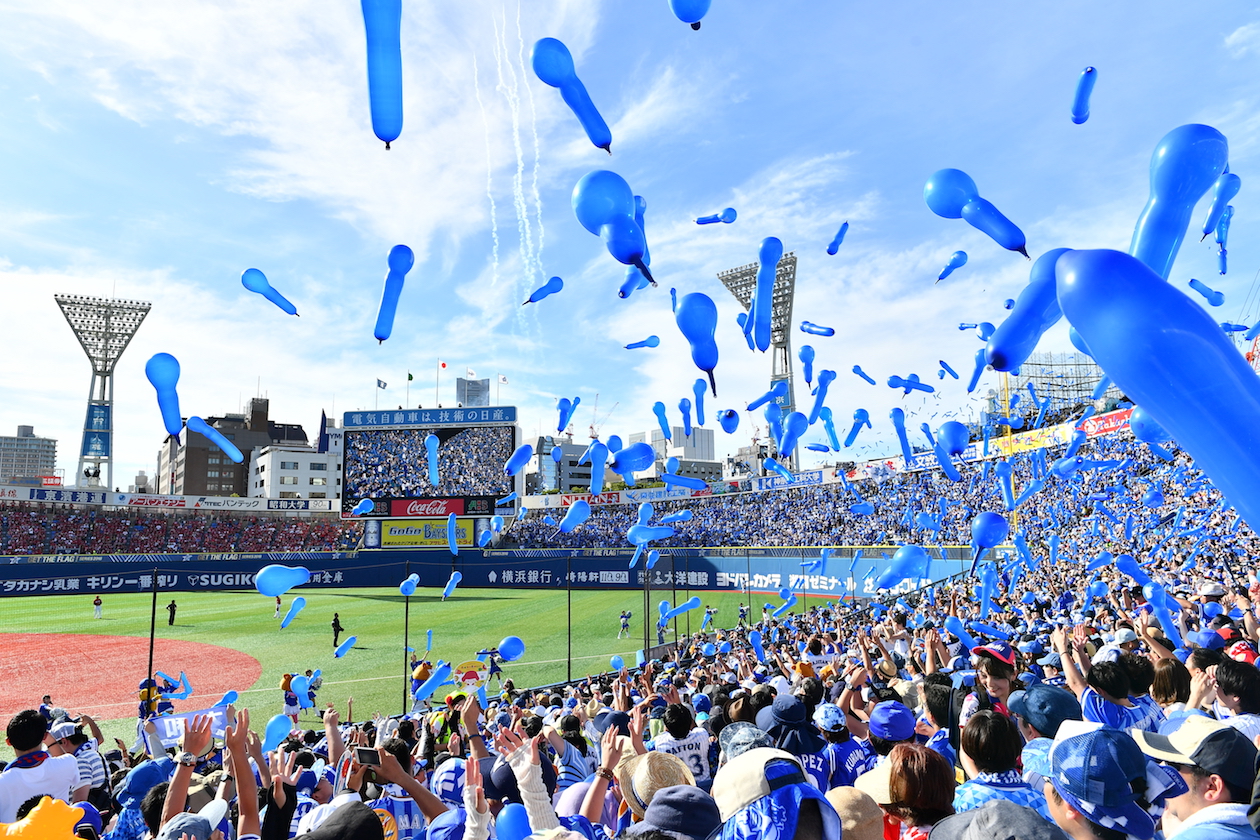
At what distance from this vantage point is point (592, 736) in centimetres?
532

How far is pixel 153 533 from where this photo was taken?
46.8 m

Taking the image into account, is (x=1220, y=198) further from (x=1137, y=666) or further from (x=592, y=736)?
(x=592, y=736)

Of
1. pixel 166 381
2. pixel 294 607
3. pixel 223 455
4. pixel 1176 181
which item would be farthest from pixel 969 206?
pixel 223 455

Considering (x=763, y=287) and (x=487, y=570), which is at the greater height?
(x=763, y=287)

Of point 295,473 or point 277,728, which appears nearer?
point 277,728

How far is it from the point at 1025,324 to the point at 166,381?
272 inches

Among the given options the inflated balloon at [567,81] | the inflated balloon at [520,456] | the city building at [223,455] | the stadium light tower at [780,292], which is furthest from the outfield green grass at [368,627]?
the city building at [223,455]

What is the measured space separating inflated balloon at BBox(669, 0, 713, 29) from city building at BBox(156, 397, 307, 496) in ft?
340

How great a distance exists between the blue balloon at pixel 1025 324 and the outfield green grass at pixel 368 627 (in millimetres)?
12550

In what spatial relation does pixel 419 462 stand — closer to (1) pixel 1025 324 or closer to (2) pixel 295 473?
(1) pixel 1025 324

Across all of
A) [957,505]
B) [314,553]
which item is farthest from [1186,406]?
[314,553]

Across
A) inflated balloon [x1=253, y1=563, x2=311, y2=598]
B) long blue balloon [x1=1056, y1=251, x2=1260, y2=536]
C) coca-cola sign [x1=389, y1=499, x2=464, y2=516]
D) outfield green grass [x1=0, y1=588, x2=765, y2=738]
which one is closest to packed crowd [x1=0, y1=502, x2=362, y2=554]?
coca-cola sign [x1=389, y1=499, x2=464, y2=516]

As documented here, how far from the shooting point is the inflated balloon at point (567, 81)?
4707mm

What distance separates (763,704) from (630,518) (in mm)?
43491
